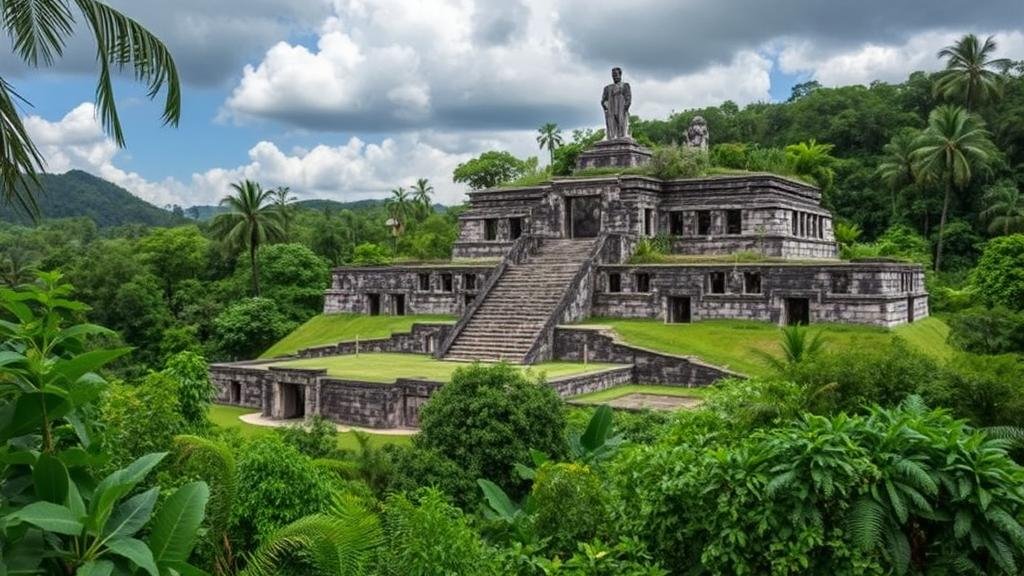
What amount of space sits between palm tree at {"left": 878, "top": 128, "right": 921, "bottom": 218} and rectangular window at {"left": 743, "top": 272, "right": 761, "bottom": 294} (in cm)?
2239

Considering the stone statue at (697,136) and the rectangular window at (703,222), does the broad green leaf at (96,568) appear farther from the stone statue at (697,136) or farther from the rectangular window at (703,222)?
the stone statue at (697,136)

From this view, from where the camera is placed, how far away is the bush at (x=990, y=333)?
18.6m

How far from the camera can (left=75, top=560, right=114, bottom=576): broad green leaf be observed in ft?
11.6

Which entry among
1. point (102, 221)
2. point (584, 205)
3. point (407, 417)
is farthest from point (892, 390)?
point (102, 221)

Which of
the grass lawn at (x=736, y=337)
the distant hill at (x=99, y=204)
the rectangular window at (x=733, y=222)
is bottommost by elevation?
the grass lawn at (x=736, y=337)

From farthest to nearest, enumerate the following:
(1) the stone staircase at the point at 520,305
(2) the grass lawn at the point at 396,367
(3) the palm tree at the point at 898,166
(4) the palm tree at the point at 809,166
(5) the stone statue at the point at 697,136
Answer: (3) the palm tree at the point at 898,166
(4) the palm tree at the point at 809,166
(5) the stone statue at the point at 697,136
(1) the stone staircase at the point at 520,305
(2) the grass lawn at the point at 396,367

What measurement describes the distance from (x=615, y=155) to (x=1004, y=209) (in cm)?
2326

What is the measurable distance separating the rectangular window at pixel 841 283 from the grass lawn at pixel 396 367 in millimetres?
6566

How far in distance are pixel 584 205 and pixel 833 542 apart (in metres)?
24.4

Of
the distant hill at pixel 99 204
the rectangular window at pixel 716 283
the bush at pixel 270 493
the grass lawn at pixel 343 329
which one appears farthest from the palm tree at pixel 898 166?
the distant hill at pixel 99 204

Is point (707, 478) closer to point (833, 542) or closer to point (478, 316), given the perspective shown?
point (833, 542)

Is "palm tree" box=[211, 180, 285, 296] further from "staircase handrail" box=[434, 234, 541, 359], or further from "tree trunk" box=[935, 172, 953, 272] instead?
"tree trunk" box=[935, 172, 953, 272]

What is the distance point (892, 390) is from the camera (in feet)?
34.1

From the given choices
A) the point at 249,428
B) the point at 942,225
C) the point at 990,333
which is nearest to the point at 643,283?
the point at 990,333
